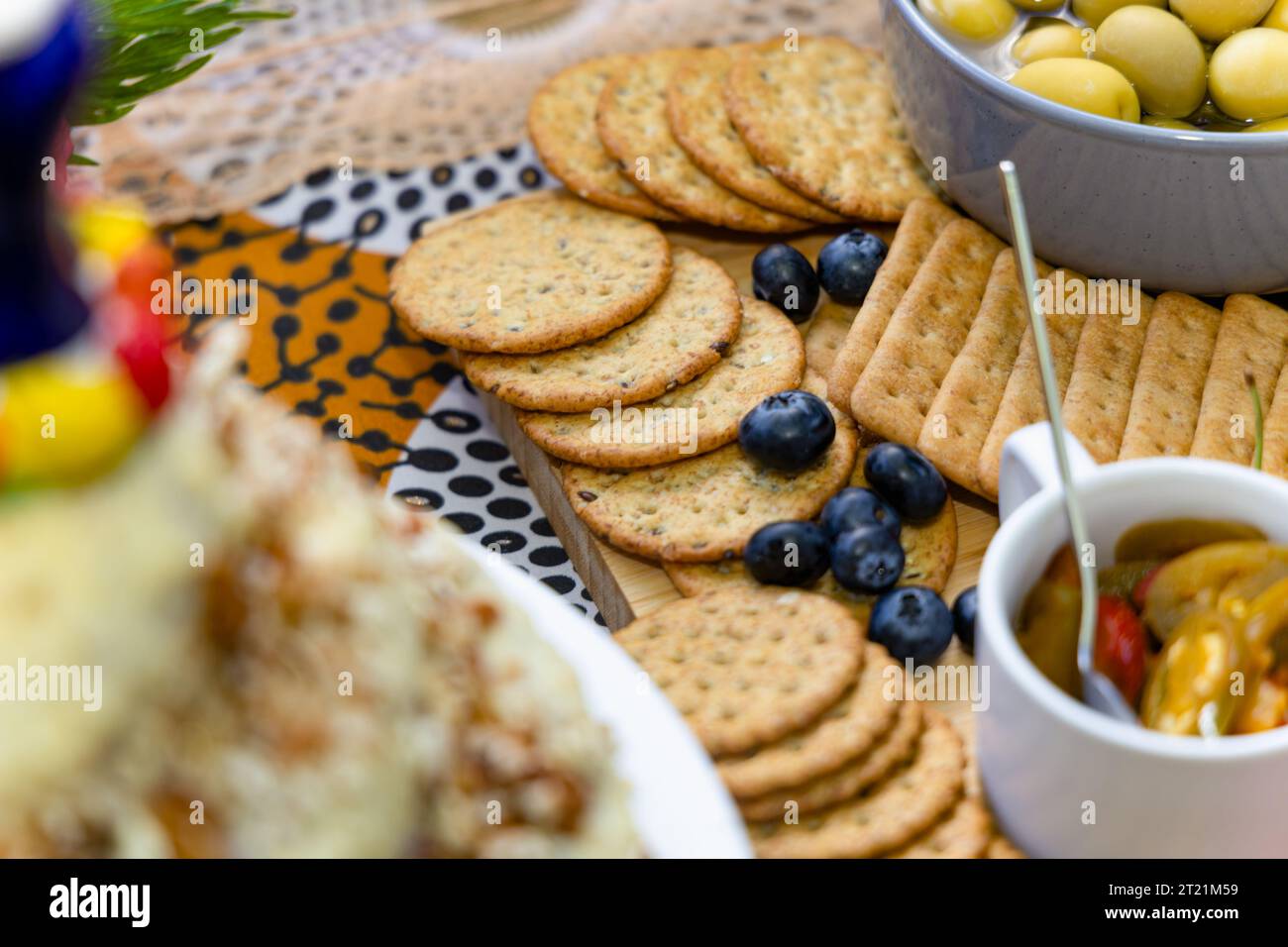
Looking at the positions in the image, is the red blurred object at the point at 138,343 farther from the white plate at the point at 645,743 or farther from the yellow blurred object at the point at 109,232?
the white plate at the point at 645,743

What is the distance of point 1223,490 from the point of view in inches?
41.6

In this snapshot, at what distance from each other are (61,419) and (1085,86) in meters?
1.16

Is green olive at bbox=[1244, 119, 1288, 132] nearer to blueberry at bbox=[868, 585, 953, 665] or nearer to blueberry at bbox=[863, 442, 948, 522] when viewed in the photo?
blueberry at bbox=[863, 442, 948, 522]

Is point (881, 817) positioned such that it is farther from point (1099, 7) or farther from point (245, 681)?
point (1099, 7)

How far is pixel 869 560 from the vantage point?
50.8 inches

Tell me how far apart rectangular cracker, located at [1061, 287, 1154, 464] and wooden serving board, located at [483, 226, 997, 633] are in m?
0.12

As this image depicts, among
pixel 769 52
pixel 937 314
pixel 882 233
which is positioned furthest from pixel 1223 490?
pixel 769 52

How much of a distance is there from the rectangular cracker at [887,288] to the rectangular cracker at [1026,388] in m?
0.15

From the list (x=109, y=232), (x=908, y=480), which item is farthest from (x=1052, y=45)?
(x=109, y=232)

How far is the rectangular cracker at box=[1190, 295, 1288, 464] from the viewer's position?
4.50 ft

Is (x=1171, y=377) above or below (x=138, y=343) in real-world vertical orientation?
below

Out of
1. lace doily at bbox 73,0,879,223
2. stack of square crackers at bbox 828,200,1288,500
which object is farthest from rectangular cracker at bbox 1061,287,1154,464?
lace doily at bbox 73,0,879,223

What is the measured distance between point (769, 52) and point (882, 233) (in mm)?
329
